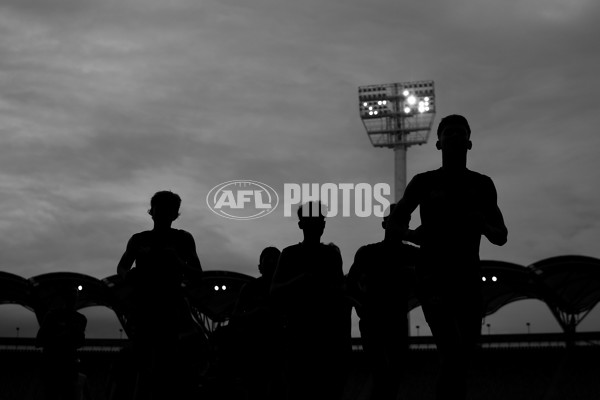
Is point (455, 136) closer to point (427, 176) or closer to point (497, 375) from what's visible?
point (427, 176)

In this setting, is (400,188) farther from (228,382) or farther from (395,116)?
(228,382)

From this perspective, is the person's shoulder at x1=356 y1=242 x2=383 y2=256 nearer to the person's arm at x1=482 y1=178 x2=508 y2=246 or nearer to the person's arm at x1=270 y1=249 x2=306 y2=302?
the person's arm at x1=270 y1=249 x2=306 y2=302

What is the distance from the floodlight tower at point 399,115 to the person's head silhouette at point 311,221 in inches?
2775

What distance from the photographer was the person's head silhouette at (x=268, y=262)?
25.0 feet

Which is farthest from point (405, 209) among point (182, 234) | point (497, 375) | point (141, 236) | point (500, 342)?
point (500, 342)

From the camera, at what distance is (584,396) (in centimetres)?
3450

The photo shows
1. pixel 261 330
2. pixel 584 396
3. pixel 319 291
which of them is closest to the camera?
pixel 319 291

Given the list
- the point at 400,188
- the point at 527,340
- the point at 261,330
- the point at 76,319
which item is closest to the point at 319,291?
the point at 261,330

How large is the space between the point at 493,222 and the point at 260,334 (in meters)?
3.22

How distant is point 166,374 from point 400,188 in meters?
71.7

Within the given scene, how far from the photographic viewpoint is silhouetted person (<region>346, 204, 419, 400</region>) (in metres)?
6.33

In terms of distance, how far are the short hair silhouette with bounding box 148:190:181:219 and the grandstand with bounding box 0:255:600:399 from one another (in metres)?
28.8

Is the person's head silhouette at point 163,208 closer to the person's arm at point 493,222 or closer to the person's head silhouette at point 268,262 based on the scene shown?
the person's head silhouette at point 268,262

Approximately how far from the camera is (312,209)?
5.57 m
